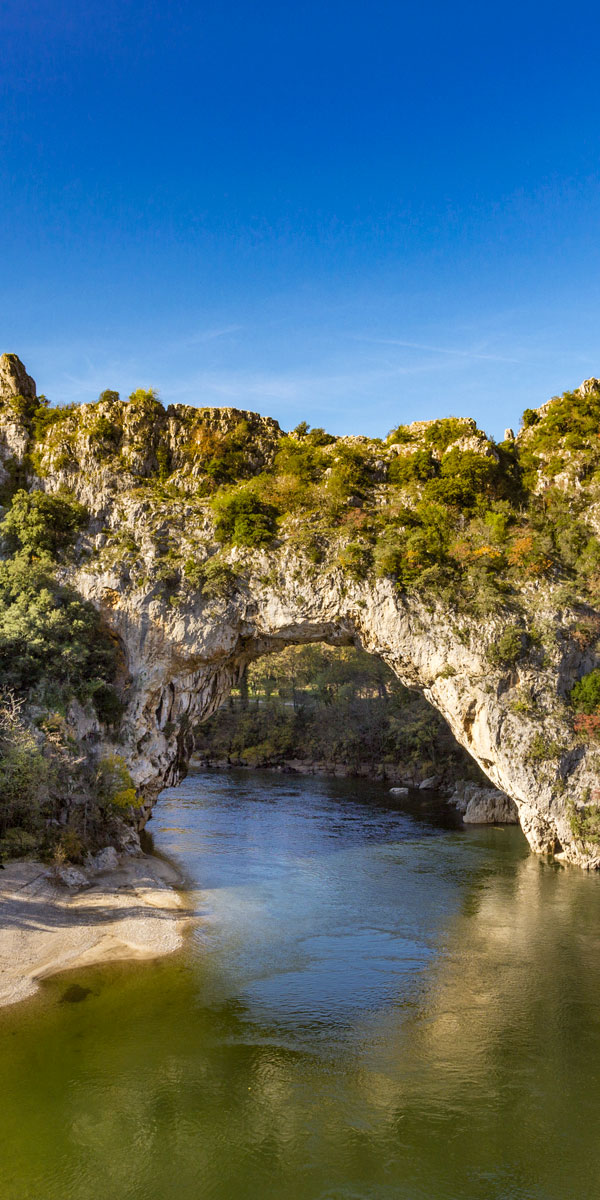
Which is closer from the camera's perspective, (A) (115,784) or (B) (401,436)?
(A) (115,784)

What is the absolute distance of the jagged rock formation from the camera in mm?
35406

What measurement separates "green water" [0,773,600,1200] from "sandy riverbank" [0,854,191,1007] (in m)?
1.20

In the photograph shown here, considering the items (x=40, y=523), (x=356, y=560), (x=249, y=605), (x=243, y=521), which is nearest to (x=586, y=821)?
(x=356, y=560)

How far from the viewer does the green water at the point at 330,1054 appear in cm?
1384

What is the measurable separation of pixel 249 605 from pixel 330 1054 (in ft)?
77.6

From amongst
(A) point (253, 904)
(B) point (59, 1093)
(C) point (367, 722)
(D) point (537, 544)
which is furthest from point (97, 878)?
(C) point (367, 722)

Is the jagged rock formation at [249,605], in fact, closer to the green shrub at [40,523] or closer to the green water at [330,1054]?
the green shrub at [40,523]

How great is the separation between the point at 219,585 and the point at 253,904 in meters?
16.4

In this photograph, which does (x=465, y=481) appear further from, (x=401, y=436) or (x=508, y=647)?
(x=508, y=647)

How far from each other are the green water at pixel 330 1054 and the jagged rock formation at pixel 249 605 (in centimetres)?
684

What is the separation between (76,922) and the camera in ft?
86.5

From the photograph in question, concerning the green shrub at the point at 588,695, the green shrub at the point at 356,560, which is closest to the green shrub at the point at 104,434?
the green shrub at the point at 356,560

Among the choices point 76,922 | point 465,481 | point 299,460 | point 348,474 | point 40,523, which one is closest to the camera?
point 76,922

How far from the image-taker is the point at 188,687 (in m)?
39.0
